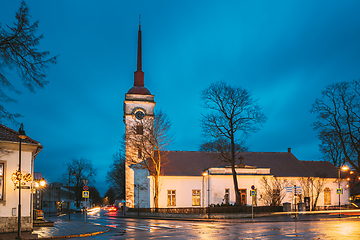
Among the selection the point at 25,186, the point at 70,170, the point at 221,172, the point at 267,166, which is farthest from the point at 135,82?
the point at 70,170

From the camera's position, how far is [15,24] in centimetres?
1120

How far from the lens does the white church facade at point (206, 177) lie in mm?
43281

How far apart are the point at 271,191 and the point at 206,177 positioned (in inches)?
352

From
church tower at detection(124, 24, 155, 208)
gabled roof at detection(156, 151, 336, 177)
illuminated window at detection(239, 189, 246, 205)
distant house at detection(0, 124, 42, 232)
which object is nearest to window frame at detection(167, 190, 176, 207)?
gabled roof at detection(156, 151, 336, 177)

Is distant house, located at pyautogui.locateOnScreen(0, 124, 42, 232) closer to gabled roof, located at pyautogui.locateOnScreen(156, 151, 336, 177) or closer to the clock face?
gabled roof, located at pyautogui.locateOnScreen(156, 151, 336, 177)

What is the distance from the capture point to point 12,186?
18094 mm

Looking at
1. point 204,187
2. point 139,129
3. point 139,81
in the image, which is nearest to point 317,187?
point 204,187

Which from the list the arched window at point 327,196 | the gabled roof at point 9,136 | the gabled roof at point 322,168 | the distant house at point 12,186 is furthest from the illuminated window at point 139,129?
the arched window at point 327,196

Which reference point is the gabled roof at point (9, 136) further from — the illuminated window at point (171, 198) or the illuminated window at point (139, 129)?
the illuminated window at point (139, 129)

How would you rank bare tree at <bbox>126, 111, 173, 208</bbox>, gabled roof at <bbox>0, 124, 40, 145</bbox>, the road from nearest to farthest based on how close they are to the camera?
the road
gabled roof at <bbox>0, 124, 40, 145</bbox>
bare tree at <bbox>126, 111, 173, 208</bbox>

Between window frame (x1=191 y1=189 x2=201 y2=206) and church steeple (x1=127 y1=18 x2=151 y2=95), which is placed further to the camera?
church steeple (x1=127 y1=18 x2=151 y2=95)

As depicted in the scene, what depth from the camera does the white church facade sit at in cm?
4328

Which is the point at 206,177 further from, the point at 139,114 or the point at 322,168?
the point at 322,168

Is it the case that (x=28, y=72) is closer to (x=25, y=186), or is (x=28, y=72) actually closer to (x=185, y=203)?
(x=25, y=186)
